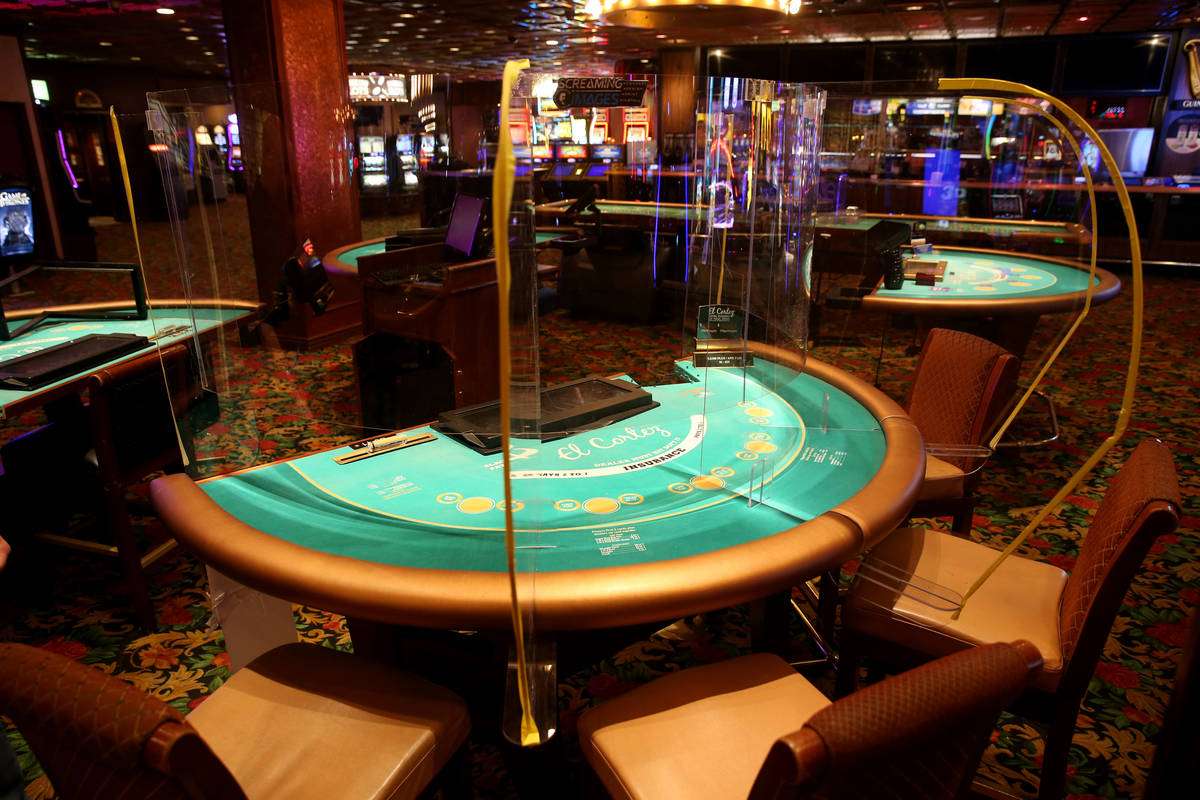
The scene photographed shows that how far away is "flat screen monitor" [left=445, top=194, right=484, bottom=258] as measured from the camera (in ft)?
12.1

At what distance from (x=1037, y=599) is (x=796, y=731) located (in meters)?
1.12

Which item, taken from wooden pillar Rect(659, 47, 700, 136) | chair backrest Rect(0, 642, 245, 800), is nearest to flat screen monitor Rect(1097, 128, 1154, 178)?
wooden pillar Rect(659, 47, 700, 136)

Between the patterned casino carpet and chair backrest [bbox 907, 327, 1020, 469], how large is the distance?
780 millimetres

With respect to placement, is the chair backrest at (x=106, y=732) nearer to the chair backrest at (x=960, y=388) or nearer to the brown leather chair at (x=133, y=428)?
the brown leather chair at (x=133, y=428)

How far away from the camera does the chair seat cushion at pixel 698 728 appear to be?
118 centimetres

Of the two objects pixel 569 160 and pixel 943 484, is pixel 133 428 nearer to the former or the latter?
pixel 569 160

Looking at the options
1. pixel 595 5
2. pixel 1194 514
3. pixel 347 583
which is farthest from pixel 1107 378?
pixel 347 583

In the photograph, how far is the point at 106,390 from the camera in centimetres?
224

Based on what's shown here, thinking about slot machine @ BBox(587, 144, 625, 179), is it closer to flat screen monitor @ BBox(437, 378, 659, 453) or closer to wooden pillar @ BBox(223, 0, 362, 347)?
flat screen monitor @ BBox(437, 378, 659, 453)

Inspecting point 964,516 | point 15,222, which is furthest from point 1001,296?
point 15,222

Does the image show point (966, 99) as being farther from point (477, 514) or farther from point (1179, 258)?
point (477, 514)

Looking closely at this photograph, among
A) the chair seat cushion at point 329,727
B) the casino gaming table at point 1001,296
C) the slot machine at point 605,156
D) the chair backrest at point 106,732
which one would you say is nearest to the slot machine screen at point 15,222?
the slot machine at point 605,156

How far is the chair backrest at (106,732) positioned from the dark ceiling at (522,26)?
6767mm

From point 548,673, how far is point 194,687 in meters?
1.50
